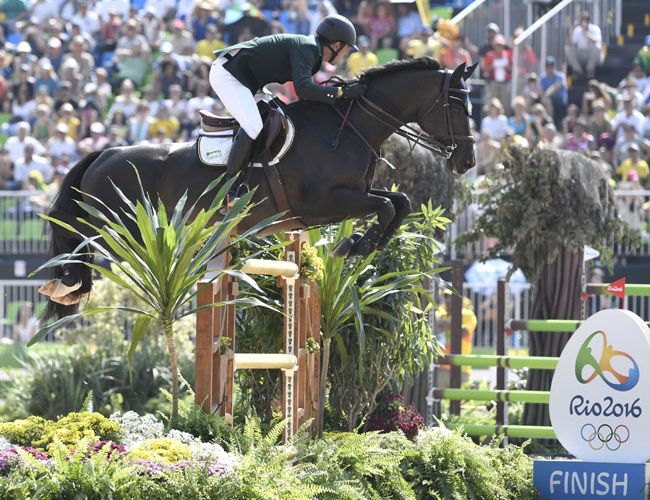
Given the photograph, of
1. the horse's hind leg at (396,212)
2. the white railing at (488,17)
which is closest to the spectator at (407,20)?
the white railing at (488,17)

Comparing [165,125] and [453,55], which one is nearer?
[165,125]

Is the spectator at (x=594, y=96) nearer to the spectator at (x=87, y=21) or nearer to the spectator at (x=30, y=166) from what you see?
the spectator at (x=30, y=166)

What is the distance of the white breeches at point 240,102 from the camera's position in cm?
854

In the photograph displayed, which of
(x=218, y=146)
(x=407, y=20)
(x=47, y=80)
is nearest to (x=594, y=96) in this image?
(x=407, y=20)

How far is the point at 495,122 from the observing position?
1762 centimetres

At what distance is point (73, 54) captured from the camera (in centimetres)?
2141

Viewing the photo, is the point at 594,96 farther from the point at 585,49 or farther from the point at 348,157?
the point at 348,157

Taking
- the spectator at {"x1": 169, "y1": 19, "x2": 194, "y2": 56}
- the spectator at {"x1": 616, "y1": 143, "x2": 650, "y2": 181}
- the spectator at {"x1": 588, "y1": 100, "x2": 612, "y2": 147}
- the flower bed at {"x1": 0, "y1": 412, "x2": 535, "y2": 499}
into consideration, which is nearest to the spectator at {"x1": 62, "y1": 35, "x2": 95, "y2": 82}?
the spectator at {"x1": 169, "y1": 19, "x2": 194, "y2": 56}

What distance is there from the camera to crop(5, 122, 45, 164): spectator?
18.5 meters

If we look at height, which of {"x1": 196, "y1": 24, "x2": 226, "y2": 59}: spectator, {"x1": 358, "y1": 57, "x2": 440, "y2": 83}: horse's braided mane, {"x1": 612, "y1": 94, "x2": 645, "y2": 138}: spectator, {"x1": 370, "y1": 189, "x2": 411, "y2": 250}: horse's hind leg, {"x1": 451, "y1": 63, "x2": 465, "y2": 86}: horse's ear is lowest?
{"x1": 370, "y1": 189, "x2": 411, "y2": 250}: horse's hind leg

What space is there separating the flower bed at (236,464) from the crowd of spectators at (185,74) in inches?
360

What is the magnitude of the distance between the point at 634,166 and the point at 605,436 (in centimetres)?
921

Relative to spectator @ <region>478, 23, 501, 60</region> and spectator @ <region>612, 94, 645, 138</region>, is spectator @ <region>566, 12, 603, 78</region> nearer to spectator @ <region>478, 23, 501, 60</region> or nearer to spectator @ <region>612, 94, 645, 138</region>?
spectator @ <region>478, 23, 501, 60</region>

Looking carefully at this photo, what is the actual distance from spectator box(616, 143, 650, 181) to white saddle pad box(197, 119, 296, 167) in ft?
26.7
